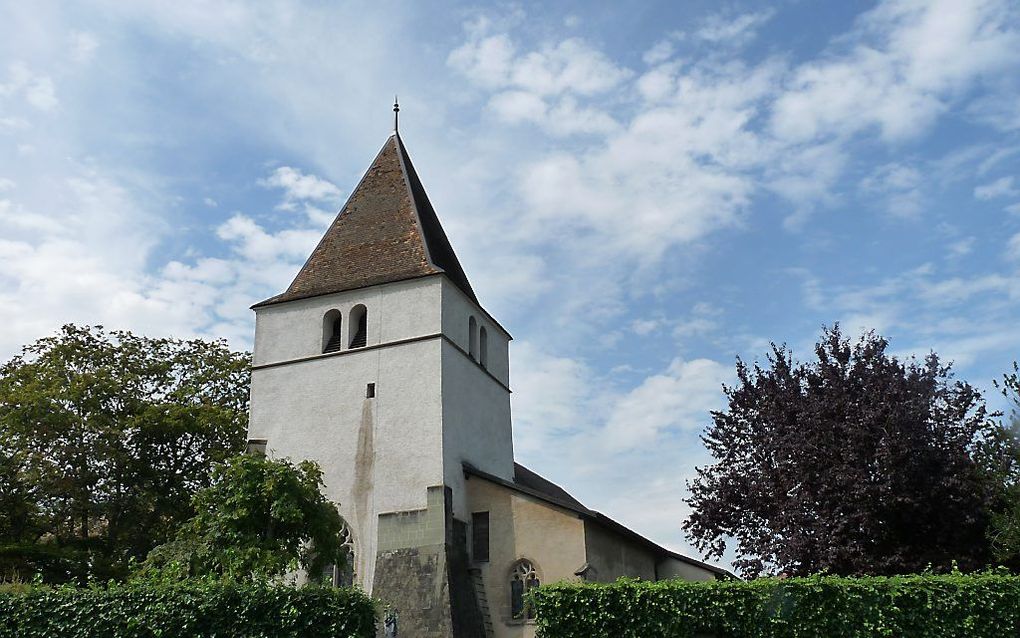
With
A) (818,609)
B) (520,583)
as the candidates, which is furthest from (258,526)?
(818,609)

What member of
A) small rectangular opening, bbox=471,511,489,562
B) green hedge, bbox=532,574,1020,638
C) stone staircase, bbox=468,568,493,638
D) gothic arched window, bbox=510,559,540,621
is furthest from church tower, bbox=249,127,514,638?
green hedge, bbox=532,574,1020,638

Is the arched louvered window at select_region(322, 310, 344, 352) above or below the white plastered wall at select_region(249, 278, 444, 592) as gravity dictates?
above

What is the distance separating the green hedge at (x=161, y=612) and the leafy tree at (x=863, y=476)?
11537 millimetres

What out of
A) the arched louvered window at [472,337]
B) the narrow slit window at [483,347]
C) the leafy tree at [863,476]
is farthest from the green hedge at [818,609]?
the narrow slit window at [483,347]

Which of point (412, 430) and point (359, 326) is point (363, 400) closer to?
point (412, 430)

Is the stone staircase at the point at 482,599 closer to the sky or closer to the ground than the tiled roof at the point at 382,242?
closer to the ground

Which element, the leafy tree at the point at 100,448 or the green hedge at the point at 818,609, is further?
the leafy tree at the point at 100,448

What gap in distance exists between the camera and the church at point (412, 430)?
2289 centimetres

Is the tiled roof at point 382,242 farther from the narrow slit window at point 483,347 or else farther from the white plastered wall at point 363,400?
the narrow slit window at point 483,347

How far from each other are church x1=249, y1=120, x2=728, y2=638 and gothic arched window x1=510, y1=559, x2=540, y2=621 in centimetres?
4

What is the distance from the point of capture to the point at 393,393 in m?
25.0

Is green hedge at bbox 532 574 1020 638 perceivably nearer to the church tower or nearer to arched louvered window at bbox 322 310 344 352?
the church tower

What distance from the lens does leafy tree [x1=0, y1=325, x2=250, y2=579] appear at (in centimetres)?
2967

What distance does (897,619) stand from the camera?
1656cm
